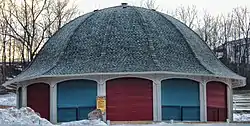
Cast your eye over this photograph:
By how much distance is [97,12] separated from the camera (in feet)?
116

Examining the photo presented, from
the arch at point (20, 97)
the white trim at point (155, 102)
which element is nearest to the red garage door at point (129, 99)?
the white trim at point (155, 102)

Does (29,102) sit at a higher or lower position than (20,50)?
lower

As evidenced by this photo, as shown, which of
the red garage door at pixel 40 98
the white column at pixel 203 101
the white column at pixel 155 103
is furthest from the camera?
the red garage door at pixel 40 98

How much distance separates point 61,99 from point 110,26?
5.47 metres

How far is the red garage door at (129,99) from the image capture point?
29172 mm

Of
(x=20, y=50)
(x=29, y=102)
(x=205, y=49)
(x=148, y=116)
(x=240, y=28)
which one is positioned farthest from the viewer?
(x=240, y=28)

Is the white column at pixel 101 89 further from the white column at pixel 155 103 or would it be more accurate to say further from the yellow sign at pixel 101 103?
the white column at pixel 155 103

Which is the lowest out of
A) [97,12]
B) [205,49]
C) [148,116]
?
[148,116]

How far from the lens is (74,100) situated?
30.0 m

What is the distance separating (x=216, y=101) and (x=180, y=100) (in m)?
2.73

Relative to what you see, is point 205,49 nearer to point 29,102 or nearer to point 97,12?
point 97,12

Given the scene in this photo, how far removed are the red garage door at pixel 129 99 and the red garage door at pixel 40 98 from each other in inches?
142

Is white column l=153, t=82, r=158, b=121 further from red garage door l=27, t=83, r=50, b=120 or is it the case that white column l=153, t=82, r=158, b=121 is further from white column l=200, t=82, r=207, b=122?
red garage door l=27, t=83, r=50, b=120

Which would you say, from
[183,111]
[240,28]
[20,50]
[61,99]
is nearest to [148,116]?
[183,111]
